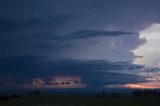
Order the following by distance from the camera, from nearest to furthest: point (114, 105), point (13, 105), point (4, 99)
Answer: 1. point (114, 105)
2. point (13, 105)
3. point (4, 99)

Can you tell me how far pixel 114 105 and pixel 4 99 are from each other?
78924 mm

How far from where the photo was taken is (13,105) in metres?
135

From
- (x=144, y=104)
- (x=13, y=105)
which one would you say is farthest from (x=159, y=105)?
(x=13, y=105)

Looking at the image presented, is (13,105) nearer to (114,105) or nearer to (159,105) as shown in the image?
(114,105)

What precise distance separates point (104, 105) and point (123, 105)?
6545mm

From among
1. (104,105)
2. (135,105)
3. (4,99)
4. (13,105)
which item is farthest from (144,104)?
(4,99)

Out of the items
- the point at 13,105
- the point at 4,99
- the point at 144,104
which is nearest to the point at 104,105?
the point at 144,104

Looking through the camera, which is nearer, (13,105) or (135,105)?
(135,105)

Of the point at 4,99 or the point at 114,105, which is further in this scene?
the point at 4,99

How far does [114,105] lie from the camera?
398 feet

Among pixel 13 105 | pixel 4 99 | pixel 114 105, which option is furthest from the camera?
pixel 4 99

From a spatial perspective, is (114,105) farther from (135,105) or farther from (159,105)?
(159,105)

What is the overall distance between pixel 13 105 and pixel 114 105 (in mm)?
38840

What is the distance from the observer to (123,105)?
403 ft
